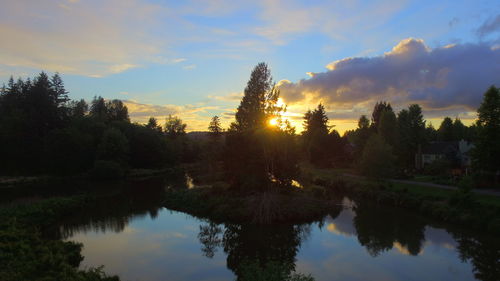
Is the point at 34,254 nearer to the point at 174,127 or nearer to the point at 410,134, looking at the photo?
the point at 410,134

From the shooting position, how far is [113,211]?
34.8 meters

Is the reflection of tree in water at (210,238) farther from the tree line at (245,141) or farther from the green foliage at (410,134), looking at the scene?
the green foliage at (410,134)

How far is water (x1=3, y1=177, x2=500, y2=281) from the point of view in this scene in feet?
61.0

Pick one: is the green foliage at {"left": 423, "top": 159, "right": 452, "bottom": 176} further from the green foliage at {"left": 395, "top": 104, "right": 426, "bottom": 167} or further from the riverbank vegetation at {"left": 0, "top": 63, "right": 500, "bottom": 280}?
the green foliage at {"left": 395, "top": 104, "right": 426, "bottom": 167}

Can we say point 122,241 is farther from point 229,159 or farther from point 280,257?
point 229,159

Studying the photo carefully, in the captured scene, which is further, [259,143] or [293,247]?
[259,143]

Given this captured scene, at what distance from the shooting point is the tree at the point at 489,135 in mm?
36781

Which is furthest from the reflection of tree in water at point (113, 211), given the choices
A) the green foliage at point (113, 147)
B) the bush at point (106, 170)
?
the green foliage at point (113, 147)

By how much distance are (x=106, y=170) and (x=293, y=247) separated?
53.2m

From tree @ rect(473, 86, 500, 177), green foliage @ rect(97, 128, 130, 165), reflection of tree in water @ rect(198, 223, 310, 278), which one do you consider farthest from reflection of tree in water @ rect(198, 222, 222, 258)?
green foliage @ rect(97, 128, 130, 165)

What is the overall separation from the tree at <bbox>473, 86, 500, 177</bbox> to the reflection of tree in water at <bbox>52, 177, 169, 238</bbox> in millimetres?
34646

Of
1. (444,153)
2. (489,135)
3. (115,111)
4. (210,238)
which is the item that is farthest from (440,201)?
(115,111)

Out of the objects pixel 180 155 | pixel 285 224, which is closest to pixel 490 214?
pixel 285 224

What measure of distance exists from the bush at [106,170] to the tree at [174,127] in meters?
60.1
